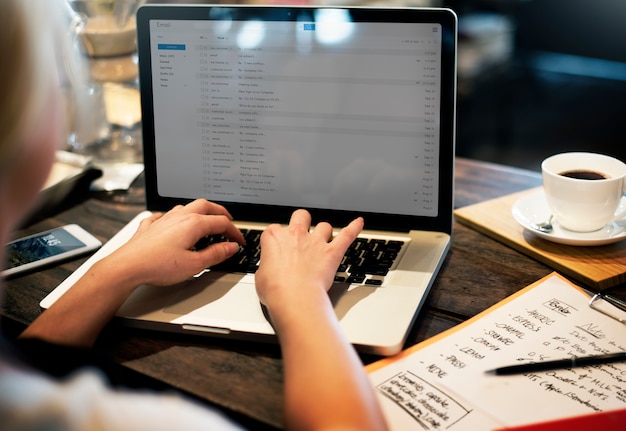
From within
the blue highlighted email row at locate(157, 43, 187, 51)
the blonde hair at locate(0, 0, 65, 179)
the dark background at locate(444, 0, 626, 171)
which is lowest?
the dark background at locate(444, 0, 626, 171)

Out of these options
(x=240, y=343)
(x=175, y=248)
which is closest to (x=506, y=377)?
(x=240, y=343)

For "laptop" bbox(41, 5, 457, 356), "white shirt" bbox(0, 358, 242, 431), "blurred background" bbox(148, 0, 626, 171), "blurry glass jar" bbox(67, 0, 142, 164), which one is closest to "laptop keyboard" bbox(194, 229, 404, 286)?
"laptop" bbox(41, 5, 457, 356)

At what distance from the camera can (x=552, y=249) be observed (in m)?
1.01

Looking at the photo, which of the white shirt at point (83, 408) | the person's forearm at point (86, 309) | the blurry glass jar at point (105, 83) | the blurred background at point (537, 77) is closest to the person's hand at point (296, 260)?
the person's forearm at point (86, 309)

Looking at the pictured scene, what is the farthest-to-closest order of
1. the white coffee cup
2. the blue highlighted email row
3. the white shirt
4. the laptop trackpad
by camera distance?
the blue highlighted email row, the white coffee cup, the laptop trackpad, the white shirt

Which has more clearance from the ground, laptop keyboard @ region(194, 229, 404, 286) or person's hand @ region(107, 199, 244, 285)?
person's hand @ region(107, 199, 244, 285)

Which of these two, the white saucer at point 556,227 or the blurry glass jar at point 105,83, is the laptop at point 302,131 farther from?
the blurry glass jar at point 105,83

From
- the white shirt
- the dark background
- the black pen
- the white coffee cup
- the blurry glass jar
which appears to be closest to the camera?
the white shirt

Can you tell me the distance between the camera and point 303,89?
Answer: 3.39 ft

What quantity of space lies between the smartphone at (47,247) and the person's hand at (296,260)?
37 centimetres

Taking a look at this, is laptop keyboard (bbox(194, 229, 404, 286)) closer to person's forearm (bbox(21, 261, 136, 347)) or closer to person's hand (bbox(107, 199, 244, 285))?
person's hand (bbox(107, 199, 244, 285))

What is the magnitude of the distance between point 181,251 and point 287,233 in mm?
148

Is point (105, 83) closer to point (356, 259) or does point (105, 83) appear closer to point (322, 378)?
point (356, 259)

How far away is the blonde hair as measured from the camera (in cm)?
49
